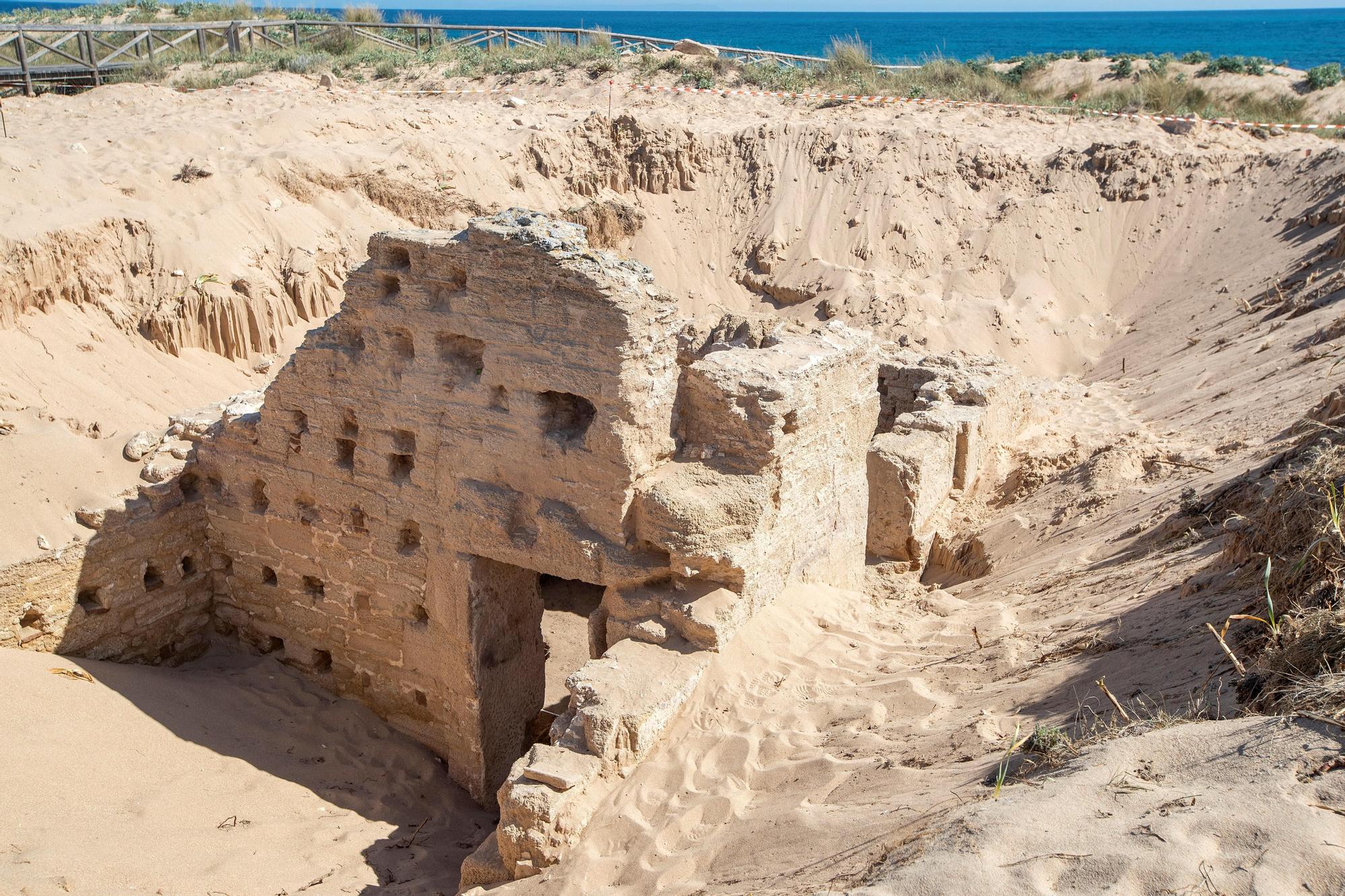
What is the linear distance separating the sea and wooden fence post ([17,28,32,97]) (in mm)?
39373

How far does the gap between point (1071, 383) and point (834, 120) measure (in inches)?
315

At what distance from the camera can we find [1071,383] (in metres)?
14.3

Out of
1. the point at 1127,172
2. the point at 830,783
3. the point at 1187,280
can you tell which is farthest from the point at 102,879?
the point at 1127,172

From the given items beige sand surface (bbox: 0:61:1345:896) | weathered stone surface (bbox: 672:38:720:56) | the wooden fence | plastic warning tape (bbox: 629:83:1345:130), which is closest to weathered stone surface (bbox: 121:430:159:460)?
beige sand surface (bbox: 0:61:1345:896)

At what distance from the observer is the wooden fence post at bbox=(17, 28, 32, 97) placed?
17234 mm

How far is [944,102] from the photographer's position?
67.9 ft

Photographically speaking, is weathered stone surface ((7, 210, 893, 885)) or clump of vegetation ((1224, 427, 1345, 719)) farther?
weathered stone surface ((7, 210, 893, 885))

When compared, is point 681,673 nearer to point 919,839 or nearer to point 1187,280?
point 919,839

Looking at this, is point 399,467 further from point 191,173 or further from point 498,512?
point 191,173

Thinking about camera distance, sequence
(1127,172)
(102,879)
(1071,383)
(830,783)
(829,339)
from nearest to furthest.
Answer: (830,783)
(102,879)
(829,339)
(1071,383)
(1127,172)

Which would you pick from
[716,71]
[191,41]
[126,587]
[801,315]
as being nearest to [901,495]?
[126,587]

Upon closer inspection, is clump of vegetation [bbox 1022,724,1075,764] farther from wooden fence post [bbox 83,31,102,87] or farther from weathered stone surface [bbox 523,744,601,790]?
wooden fence post [bbox 83,31,102,87]

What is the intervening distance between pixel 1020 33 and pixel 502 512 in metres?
106

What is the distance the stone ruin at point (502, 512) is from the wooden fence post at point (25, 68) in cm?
1232
